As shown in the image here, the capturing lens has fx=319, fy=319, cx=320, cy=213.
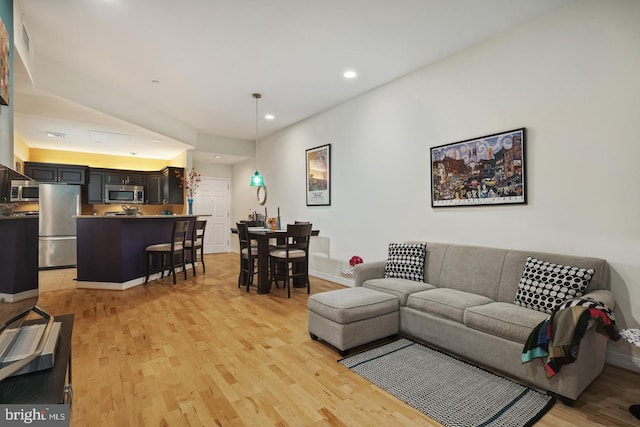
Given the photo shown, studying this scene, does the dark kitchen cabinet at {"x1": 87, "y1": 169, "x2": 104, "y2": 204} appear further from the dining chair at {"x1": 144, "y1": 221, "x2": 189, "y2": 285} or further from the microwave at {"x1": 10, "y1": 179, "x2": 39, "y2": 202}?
the microwave at {"x1": 10, "y1": 179, "x2": 39, "y2": 202}

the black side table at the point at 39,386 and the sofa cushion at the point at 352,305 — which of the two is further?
the sofa cushion at the point at 352,305

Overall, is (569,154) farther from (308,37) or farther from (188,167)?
(188,167)

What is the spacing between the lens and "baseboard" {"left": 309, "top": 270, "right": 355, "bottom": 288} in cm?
512

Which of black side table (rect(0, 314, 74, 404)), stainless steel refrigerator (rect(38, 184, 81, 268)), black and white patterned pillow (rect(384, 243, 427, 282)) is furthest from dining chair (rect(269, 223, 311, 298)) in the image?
stainless steel refrigerator (rect(38, 184, 81, 268))

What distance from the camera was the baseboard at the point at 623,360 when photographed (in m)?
2.44

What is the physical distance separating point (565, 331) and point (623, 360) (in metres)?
1.10

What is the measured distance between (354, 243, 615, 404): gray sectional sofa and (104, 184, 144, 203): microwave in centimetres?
666

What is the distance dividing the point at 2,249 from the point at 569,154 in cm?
380

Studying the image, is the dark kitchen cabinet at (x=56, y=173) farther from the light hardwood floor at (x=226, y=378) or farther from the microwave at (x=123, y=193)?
the light hardwood floor at (x=226, y=378)

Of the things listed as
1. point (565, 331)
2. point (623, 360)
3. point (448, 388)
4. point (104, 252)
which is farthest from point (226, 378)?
point (104, 252)

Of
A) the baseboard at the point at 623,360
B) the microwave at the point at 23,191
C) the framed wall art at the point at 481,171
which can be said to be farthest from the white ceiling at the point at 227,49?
the baseboard at the point at 623,360

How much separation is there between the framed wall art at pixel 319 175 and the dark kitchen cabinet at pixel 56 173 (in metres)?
5.19

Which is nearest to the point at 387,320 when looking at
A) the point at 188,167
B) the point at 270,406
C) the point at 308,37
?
the point at 270,406

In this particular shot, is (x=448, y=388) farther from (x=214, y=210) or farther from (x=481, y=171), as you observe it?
(x=214, y=210)
